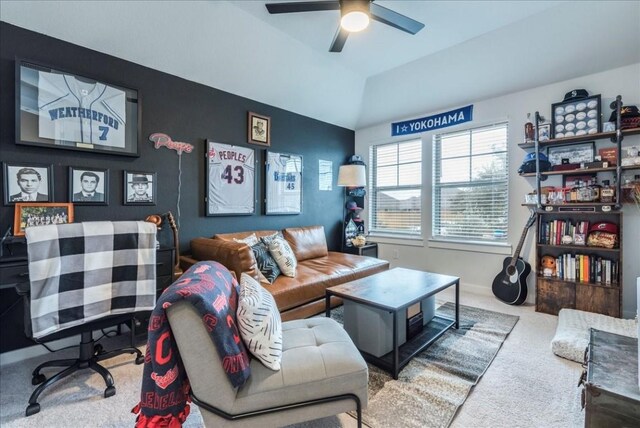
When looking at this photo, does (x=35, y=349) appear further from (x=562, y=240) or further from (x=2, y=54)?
(x=562, y=240)

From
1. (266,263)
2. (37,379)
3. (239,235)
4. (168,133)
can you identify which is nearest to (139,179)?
(168,133)

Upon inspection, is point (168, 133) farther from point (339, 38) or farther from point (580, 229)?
point (580, 229)

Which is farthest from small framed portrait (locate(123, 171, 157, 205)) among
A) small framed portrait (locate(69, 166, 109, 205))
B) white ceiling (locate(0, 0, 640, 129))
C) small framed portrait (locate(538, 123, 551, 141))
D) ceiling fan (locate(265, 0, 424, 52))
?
small framed portrait (locate(538, 123, 551, 141))

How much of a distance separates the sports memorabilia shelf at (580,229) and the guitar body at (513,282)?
0.57ft

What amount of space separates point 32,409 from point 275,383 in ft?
5.01

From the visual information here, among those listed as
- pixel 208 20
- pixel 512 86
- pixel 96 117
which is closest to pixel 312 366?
pixel 96 117

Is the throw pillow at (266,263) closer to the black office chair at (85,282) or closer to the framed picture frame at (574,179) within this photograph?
the black office chair at (85,282)

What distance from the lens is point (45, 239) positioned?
1.59m

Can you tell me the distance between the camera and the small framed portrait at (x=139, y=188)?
2705 mm

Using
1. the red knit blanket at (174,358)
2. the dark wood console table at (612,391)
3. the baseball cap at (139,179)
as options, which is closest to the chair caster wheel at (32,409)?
the red knit blanket at (174,358)

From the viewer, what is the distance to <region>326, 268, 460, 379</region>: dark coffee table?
1984mm

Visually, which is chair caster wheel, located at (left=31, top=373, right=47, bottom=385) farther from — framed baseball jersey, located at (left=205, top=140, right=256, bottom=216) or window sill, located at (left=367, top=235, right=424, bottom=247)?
window sill, located at (left=367, top=235, right=424, bottom=247)

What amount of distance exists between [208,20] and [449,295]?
4.01m

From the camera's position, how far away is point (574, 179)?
125 inches
